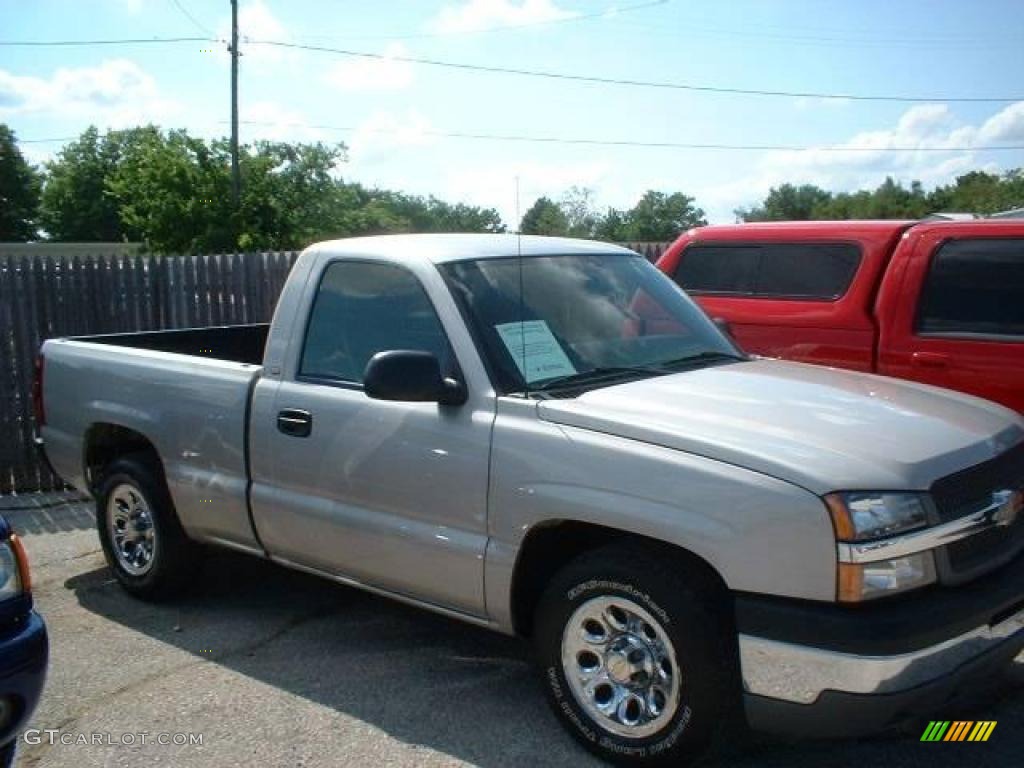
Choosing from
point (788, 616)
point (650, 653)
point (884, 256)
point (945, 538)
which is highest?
point (884, 256)

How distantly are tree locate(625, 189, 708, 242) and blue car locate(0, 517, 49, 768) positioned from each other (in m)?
35.4

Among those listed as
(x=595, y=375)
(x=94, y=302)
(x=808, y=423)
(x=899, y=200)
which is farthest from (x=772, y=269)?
(x=899, y=200)

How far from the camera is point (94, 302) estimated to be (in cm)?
873

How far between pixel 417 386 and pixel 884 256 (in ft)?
11.2

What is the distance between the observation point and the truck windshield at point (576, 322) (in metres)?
3.93

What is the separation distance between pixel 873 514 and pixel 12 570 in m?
2.68

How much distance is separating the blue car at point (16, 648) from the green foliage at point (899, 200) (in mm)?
31105

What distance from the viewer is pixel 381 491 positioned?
4086 millimetres

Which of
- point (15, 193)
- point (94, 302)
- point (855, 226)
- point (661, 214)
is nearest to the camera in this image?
point (855, 226)

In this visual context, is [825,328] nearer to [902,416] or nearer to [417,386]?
[902,416]

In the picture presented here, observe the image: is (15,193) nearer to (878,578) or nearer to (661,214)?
(661,214)

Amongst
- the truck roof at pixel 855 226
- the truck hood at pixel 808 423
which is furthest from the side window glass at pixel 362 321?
the truck roof at pixel 855 226

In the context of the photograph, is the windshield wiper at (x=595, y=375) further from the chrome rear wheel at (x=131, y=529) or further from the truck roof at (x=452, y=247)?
the chrome rear wheel at (x=131, y=529)

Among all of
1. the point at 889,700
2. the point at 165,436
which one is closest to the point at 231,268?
the point at 165,436
